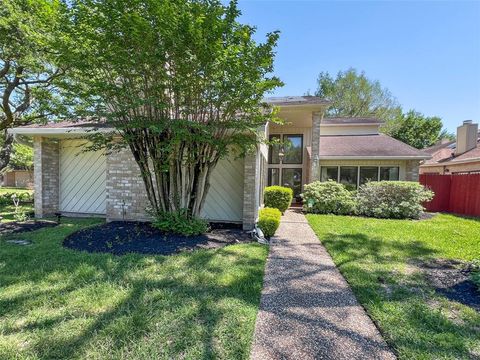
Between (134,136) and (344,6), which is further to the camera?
(344,6)

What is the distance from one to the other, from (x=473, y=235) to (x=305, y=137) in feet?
29.9

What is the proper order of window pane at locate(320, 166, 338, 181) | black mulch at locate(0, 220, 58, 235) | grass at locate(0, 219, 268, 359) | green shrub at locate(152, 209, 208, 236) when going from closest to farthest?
1. grass at locate(0, 219, 268, 359)
2. green shrub at locate(152, 209, 208, 236)
3. black mulch at locate(0, 220, 58, 235)
4. window pane at locate(320, 166, 338, 181)

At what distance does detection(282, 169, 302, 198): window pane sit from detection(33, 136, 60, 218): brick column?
10900 mm

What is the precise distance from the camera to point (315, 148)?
41.8ft

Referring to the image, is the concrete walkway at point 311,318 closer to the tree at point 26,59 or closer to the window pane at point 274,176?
the tree at point 26,59

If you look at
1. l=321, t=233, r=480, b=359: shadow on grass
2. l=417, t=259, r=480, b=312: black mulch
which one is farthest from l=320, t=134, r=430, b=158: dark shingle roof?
l=417, t=259, r=480, b=312: black mulch

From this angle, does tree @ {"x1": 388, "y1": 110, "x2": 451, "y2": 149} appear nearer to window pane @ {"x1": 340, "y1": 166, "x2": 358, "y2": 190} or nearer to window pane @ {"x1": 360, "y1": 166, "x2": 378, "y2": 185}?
window pane @ {"x1": 360, "y1": 166, "x2": 378, "y2": 185}

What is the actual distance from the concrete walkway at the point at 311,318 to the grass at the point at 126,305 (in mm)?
214

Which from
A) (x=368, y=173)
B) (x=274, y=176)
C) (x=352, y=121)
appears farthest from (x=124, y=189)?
(x=352, y=121)

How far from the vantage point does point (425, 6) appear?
8.34m

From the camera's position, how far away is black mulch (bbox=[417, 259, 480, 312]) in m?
3.61

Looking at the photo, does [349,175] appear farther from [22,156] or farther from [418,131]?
[22,156]

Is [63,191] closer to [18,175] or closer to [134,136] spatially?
[134,136]

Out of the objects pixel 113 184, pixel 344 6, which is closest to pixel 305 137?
pixel 344 6
